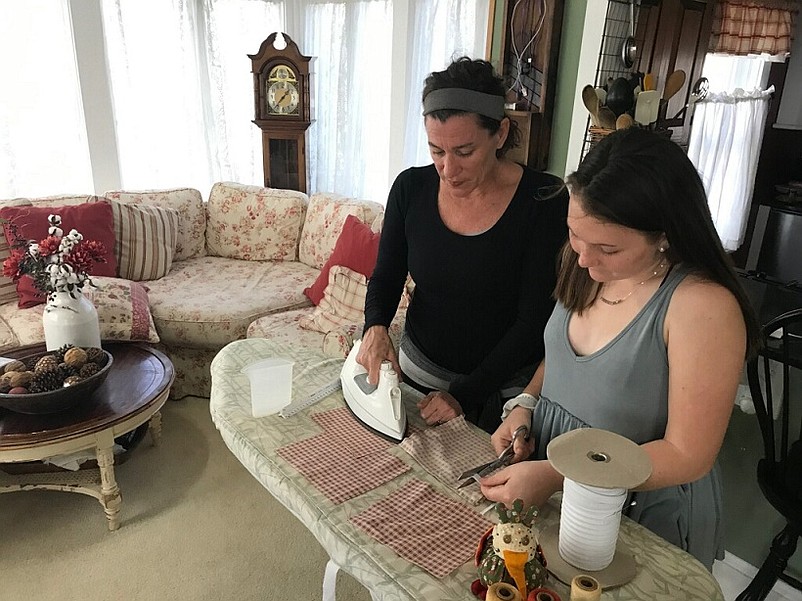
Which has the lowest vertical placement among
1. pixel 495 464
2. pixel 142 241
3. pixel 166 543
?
pixel 166 543

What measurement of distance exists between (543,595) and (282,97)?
11.6 ft

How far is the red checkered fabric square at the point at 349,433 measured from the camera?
3.67 ft

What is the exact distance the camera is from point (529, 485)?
93 centimetres

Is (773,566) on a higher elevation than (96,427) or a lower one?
lower

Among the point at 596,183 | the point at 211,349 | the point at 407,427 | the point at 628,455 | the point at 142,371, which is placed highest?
the point at 596,183

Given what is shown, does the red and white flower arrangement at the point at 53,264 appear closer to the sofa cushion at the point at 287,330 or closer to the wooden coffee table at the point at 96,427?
the wooden coffee table at the point at 96,427

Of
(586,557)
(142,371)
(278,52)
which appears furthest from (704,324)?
(278,52)

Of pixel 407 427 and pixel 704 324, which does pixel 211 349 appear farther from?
pixel 704 324

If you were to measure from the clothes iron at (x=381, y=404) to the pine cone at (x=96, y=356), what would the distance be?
1.24m

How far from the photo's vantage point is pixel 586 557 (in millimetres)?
830

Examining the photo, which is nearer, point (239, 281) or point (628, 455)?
point (628, 455)

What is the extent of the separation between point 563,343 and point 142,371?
1.76 metres

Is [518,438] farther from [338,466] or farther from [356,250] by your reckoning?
[356,250]

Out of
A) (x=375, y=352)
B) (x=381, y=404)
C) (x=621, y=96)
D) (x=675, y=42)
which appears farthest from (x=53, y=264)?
(x=675, y=42)
